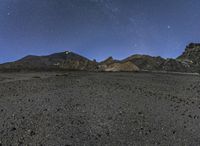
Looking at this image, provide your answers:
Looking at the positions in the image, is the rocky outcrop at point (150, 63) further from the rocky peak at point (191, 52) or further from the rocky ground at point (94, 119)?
the rocky ground at point (94, 119)

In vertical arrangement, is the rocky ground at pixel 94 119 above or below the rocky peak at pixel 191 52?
below

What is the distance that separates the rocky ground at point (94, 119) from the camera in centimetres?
633

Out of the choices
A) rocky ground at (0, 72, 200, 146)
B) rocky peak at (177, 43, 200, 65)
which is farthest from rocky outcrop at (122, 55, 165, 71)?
rocky ground at (0, 72, 200, 146)

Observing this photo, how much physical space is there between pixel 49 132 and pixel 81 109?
2.27 meters

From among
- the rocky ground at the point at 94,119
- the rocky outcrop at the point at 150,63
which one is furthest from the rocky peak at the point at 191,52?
the rocky ground at the point at 94,119

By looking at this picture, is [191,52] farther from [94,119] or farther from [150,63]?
[94,119]

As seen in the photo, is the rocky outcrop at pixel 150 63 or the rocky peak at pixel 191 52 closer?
the rocky outcrop at pixel 150 63

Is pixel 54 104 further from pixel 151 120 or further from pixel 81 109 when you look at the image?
pixel 151 120

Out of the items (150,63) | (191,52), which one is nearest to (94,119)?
(150,63)

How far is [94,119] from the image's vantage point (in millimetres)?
7723

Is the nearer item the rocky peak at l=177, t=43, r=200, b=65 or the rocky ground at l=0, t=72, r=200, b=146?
the rocky ground at l=0, t=72, r=200, b=146

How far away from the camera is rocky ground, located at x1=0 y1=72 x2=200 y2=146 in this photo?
6.33 metres

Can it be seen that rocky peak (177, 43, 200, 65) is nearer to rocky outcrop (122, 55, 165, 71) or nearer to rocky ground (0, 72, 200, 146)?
rocky outcrop (122, 55, 165, 71)

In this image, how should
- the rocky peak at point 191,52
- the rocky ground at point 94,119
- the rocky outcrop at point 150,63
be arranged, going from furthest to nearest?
the rocky peak at point 191,52 → the rocky outcrop at point 150,63 → the rocky ground at point 94,119
